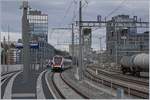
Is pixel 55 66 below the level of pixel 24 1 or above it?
below

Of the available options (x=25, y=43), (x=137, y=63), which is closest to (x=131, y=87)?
(x=25, y=43)

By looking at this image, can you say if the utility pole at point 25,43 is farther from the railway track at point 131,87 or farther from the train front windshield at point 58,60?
the train front windshield at point 58,60

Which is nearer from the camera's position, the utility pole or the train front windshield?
the utility pole

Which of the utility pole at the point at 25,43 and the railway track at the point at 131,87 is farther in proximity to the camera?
the railway track at the point at 131,87

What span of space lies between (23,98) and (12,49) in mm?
72830

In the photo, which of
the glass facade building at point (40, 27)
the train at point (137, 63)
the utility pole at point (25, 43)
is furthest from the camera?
the glass facade building at point (40, 27)

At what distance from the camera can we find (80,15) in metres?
46.3

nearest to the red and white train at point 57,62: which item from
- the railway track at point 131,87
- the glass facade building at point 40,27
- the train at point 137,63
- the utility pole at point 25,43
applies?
the glass facade building at point 40,27

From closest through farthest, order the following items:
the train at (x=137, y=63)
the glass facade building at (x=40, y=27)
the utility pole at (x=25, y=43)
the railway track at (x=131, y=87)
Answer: the utility pole at (x=25, y=43)
the railway track at (x=131, y=87)
the train at (x=137, y=63)
the glass facade building at (x=40, y=27)

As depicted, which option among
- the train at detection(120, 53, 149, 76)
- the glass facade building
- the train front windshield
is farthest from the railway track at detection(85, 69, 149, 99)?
the glass facade building

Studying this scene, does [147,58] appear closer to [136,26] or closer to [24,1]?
[136,26]

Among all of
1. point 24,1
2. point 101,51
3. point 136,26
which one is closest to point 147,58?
point 136,26

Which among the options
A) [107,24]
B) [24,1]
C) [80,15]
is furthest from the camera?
[107,24]

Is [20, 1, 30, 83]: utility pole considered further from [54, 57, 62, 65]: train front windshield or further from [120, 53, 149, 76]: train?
[54, 57, 62, 65]: train front windshield
